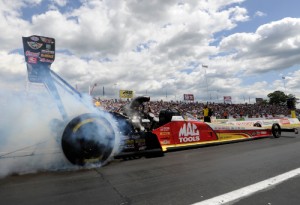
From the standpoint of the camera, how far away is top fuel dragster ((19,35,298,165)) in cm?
547

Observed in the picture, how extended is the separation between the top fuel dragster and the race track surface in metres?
0.45

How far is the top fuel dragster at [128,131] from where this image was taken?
18.0ft

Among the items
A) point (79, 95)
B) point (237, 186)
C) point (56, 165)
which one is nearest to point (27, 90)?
point (79, 95)

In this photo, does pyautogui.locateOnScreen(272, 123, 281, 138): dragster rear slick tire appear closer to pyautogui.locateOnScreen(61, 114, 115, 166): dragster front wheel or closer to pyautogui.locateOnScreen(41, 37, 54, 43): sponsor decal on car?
pyautogui.locateOnScreen(61, 114, 115, 166): dragster front wheel

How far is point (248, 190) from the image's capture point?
3828 mm

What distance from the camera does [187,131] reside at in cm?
858

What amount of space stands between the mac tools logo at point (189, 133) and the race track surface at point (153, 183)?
2.23 m

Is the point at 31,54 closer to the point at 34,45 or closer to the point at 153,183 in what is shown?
the point at 34,45

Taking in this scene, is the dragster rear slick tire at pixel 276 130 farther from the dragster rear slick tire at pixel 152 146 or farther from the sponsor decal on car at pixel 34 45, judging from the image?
the sponsor decal on car at pixel 34 45

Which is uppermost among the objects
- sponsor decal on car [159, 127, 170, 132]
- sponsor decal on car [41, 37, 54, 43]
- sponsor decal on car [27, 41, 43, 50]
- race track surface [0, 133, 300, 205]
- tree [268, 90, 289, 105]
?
sponsor decal on car [41, 37, 54, 43]

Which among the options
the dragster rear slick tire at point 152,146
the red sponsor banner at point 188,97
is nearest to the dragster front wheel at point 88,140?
the dragster rear slick tire at point 152,146

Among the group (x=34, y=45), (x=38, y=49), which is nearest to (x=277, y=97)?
(x=38, y=49)

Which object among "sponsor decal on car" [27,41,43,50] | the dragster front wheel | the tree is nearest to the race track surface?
the dragster front wheel

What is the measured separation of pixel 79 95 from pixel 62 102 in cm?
50
